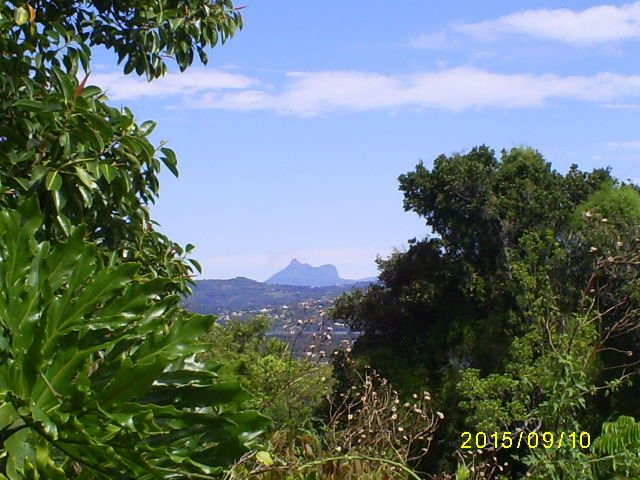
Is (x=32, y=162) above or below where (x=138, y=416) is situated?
above

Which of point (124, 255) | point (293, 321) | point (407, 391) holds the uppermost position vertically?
point (124, 255)

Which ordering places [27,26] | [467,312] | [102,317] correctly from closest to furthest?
[102,317] < [27,26] < [467,312]

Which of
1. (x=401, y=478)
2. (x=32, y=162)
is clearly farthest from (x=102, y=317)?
(x=401, y=478)

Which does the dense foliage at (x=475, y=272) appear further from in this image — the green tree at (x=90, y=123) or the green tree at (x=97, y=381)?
the green tree at (x=97, y=381)

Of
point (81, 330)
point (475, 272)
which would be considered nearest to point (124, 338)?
point (81, 330)

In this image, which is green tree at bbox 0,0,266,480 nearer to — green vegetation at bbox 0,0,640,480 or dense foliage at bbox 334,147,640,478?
green vegetation at bbox 0,0,640,480

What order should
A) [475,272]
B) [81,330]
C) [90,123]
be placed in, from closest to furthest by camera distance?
[81,330]
[90,123]
[475,272]

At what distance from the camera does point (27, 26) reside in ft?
12.1

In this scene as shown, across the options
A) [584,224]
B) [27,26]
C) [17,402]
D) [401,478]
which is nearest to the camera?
[17,402]

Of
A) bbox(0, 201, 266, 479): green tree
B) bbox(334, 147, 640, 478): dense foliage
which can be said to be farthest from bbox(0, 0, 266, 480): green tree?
bbox(334, 147, 640, 478): dense foliage

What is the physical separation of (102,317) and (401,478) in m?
2.42

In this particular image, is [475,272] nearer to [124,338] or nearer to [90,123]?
[90,123]

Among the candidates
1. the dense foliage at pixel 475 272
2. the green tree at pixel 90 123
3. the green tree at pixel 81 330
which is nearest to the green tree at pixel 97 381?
the green tree at pixel 81 330

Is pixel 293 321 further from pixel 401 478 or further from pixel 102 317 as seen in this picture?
pixel 102 317
